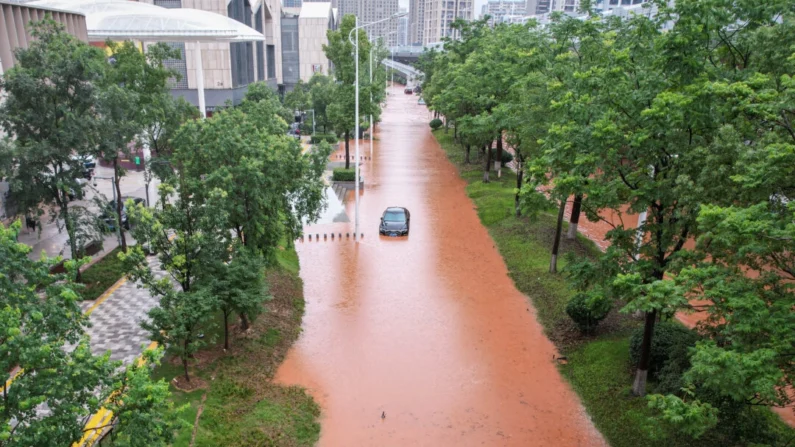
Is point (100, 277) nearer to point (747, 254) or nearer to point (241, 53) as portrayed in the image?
point (747, 254)

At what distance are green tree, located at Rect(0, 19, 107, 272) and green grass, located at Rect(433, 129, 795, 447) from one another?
14.1m

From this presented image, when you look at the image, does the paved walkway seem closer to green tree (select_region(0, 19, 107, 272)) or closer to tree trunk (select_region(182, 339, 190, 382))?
tree trunk (select_region(182, 339, 190, 382))

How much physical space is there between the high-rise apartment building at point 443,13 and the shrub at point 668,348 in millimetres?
172942

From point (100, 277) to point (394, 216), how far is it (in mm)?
12989

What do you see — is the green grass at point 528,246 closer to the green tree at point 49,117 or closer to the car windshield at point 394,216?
the car windshield at point 394,216

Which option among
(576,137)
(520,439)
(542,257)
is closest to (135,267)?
(520,439)

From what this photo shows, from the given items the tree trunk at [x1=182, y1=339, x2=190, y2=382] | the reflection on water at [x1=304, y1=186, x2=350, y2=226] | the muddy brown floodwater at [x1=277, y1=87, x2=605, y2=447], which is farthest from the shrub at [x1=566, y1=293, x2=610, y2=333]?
the reflection on water at [x1=304, y1=186, x2=350, y2=226]

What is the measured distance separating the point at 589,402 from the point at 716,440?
3.07 meters

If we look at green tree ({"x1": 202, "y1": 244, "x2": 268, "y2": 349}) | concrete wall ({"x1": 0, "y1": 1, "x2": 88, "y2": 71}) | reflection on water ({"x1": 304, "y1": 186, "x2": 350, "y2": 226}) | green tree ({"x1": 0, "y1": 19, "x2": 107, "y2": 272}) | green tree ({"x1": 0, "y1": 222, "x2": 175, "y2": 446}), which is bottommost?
reflection on water ({"x1": 304, "y1": 186, "x2": 350, "y2": 226})

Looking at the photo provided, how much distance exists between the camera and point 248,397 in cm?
1340

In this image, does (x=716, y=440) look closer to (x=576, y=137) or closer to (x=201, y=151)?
(x=576, y=137)

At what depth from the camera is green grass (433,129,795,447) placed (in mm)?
11594

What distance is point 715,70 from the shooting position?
39.6ft

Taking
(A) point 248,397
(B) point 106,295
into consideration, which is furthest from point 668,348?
(B) point 106,295
